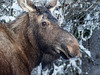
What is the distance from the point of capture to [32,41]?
3816mm

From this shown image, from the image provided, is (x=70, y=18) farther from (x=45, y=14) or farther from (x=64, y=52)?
(x=64, y=52)

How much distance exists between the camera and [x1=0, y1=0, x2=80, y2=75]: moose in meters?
3.27

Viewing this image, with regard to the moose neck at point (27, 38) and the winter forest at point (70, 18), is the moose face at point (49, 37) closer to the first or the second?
the moose neck at point (27, 38)

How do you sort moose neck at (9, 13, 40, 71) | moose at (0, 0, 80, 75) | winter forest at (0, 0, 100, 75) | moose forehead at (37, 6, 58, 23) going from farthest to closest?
winter forest at (0, 0, 100, 75) → moose forehead at (37, 6, 58, 23) → moose neck at (9, 13, 40, 71) → moose at (0, 0, 80, 75)

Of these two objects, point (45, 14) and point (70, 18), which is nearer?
point (45, 14)

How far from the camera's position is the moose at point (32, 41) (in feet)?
10.7

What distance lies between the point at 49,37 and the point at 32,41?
36cm

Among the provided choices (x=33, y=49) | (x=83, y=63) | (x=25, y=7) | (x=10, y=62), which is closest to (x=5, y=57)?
(x=10, y=62)

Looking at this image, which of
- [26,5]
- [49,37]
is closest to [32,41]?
[49,37]

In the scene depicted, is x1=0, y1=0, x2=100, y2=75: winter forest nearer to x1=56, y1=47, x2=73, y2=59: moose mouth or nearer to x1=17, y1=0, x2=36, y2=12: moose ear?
x1=17, y1=0, x2=36, y2=12: moose ear

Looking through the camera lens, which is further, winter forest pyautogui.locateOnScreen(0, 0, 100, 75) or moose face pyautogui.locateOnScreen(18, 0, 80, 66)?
winter forest pyautogui.locateOnScreen(0, 0, 100, 75)

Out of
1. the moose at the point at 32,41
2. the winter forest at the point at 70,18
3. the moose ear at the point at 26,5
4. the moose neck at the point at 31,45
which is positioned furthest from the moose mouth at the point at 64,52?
the winter forest at the point at 70,18

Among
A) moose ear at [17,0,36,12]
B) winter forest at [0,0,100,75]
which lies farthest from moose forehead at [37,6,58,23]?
winter forest at [0,0,100,75]

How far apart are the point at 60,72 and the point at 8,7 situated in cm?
286
